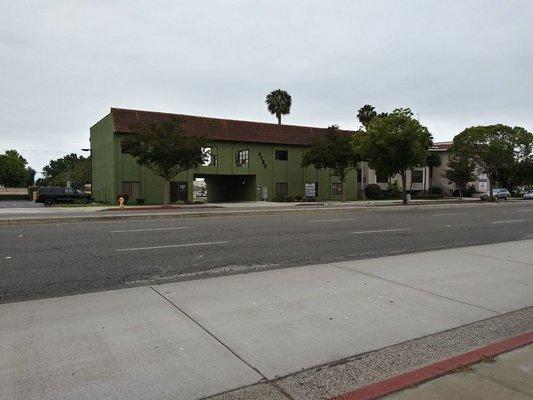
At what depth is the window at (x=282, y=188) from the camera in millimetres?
51594

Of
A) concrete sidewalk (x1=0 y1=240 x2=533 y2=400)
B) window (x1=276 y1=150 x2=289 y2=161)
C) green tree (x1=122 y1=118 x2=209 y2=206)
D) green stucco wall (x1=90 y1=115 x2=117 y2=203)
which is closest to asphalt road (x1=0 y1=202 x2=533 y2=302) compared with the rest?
concrete sidewalk (x1=0 y1=240 x2=533 y2=400)

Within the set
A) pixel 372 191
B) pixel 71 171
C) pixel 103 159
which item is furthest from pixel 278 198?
pixel 71 171

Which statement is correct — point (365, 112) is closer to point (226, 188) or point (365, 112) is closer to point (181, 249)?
point (226, 188)

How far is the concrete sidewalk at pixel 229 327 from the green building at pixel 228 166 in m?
35.3

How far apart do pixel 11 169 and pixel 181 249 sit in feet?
342

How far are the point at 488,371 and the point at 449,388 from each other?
54 centimetres

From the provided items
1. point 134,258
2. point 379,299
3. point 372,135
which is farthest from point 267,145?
point 379,299

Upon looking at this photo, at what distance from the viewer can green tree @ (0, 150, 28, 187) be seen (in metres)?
98.2

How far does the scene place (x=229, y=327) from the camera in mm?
4805

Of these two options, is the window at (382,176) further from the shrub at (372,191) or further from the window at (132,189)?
the window at (132,189)

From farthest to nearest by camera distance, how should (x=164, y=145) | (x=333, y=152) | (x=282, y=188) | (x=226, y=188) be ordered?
(x=226, y=188)
(x=282, y=188)
(x=333, y=152)
(x=164, y=145)

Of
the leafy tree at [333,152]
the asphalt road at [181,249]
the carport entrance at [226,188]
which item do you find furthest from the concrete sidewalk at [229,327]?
the carport entrance at [226,188]

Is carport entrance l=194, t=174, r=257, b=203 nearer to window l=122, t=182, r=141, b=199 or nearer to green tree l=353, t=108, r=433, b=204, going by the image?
window l=122, t=182, r=141, b=199

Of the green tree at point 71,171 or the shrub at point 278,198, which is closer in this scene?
the shrub at point 278,198
